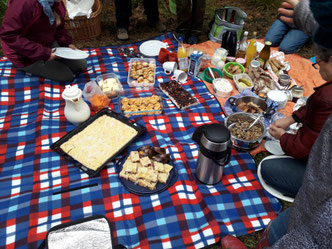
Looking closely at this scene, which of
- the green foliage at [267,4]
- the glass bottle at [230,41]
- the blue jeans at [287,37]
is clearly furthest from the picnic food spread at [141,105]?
the green foliage at [267,4]

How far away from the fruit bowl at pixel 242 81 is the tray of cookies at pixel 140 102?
1.01 meters

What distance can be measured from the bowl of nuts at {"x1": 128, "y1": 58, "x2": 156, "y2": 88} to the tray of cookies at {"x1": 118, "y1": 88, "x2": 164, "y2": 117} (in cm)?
14

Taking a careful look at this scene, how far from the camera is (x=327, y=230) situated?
773mm

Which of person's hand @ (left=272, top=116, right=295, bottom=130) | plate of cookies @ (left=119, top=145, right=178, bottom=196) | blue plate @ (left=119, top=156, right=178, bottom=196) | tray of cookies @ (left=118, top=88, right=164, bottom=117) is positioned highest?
person's hand @ (left=272, top=116, right=295, bottom=130)

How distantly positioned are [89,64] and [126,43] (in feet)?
3.07

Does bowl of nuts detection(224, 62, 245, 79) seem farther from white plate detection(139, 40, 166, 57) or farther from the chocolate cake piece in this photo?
white plate detection(139, 40, 166, 57)

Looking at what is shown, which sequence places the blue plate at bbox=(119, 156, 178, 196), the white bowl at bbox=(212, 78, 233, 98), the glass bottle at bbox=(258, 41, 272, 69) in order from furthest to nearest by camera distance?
the glass bottle at bbox=(258, 41, 272, 69)
the white bowl at bbox=(212, 78, 233, 98)
the blue plate at bbox=(119, 156, 178, 196)

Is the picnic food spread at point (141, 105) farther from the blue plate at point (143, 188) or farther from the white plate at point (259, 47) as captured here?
the white plate at point (259, 47)

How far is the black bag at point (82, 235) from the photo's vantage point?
1651mm

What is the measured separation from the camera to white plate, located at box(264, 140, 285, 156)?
252cm

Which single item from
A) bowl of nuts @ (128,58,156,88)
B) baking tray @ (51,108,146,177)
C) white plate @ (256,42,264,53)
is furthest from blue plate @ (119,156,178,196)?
white plate @ (256,42,264,53)

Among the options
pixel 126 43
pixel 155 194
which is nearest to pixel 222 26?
pixel 126 43

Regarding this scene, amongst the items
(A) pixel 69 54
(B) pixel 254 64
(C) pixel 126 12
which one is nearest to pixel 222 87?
(B) pixel 254 64

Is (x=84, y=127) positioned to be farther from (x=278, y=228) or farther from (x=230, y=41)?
(x=230, y=41)
